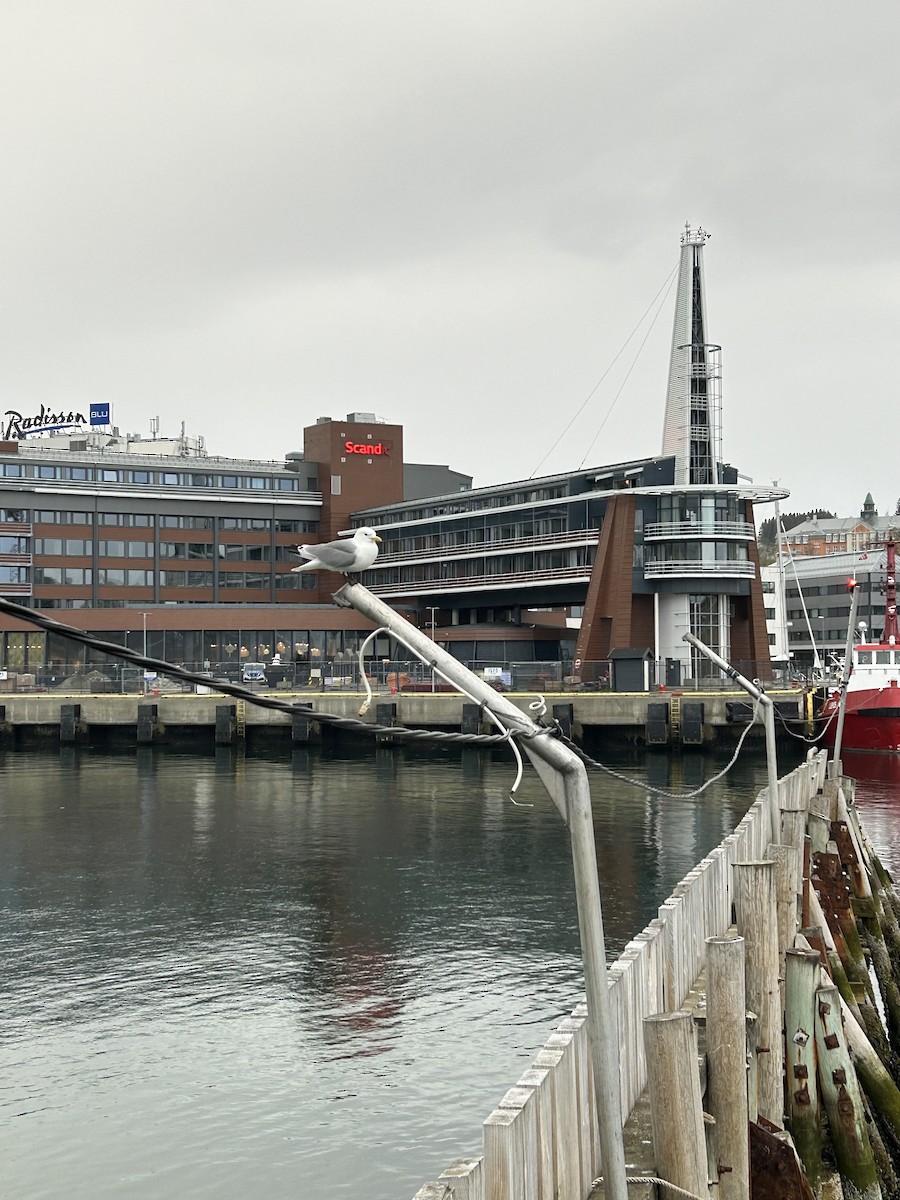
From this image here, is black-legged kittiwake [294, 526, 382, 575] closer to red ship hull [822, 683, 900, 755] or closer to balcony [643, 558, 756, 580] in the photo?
red ship hull [822, 683, 900, 755]

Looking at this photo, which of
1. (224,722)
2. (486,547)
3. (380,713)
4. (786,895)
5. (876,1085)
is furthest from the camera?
(486,547)

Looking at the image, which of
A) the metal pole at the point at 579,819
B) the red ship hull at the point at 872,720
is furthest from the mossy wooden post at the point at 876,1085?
the red ship hull at the point at 872,720

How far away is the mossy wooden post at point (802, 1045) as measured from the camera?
17.6m

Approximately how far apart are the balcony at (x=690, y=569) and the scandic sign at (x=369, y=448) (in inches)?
2075

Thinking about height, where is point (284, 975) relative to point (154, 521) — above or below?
below

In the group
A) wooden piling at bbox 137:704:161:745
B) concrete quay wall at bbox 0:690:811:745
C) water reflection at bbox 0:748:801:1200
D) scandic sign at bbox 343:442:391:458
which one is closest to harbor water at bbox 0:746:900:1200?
water reflection at bbox 0:748:801:1200

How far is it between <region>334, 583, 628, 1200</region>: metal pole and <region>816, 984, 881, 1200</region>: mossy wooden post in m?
10.0

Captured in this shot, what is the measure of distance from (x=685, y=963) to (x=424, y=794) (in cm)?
5081

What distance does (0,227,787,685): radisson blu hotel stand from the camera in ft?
354

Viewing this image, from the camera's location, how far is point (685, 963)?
15.1 metres

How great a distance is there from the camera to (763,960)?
16469mm

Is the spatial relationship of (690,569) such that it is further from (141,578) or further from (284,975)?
(284,975)

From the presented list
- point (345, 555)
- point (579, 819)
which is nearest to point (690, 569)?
point (579, 819)

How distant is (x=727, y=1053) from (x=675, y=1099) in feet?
8.14
